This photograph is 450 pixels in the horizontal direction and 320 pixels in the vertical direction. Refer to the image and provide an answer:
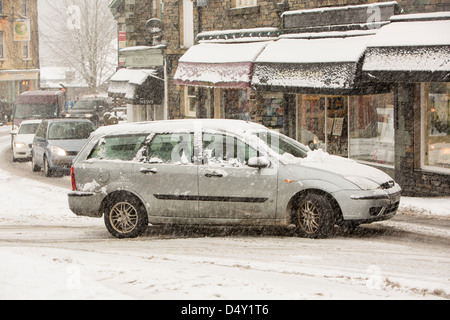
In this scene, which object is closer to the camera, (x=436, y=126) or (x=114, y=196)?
(x=114, y=196)


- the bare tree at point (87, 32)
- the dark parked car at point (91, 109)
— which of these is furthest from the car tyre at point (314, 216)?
the bare tree at point (87, 32)

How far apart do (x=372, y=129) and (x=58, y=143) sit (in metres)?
8.87

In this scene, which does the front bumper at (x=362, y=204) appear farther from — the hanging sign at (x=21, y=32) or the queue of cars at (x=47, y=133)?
the hanging sign at (x=21, y=32)

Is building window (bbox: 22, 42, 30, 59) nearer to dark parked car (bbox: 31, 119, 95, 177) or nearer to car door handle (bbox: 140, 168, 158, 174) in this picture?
dark parked car (bbox: 31, 119, 95, 177)

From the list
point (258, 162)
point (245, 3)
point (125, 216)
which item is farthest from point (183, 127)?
point (245, 3)

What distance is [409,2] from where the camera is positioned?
1576 cm

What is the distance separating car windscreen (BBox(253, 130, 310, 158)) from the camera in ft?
34.6

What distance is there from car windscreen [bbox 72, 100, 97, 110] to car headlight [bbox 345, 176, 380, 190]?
35.7 metres

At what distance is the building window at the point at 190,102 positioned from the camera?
83.1 ft

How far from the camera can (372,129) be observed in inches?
691

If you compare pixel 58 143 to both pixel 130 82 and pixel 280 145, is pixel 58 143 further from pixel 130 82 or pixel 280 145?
pixel 280 145

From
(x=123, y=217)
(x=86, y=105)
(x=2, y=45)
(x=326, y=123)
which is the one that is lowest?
(x=123, y=217)

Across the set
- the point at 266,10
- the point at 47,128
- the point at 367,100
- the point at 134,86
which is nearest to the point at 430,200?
the point at 367,100

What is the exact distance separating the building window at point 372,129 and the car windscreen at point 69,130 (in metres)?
7.87
